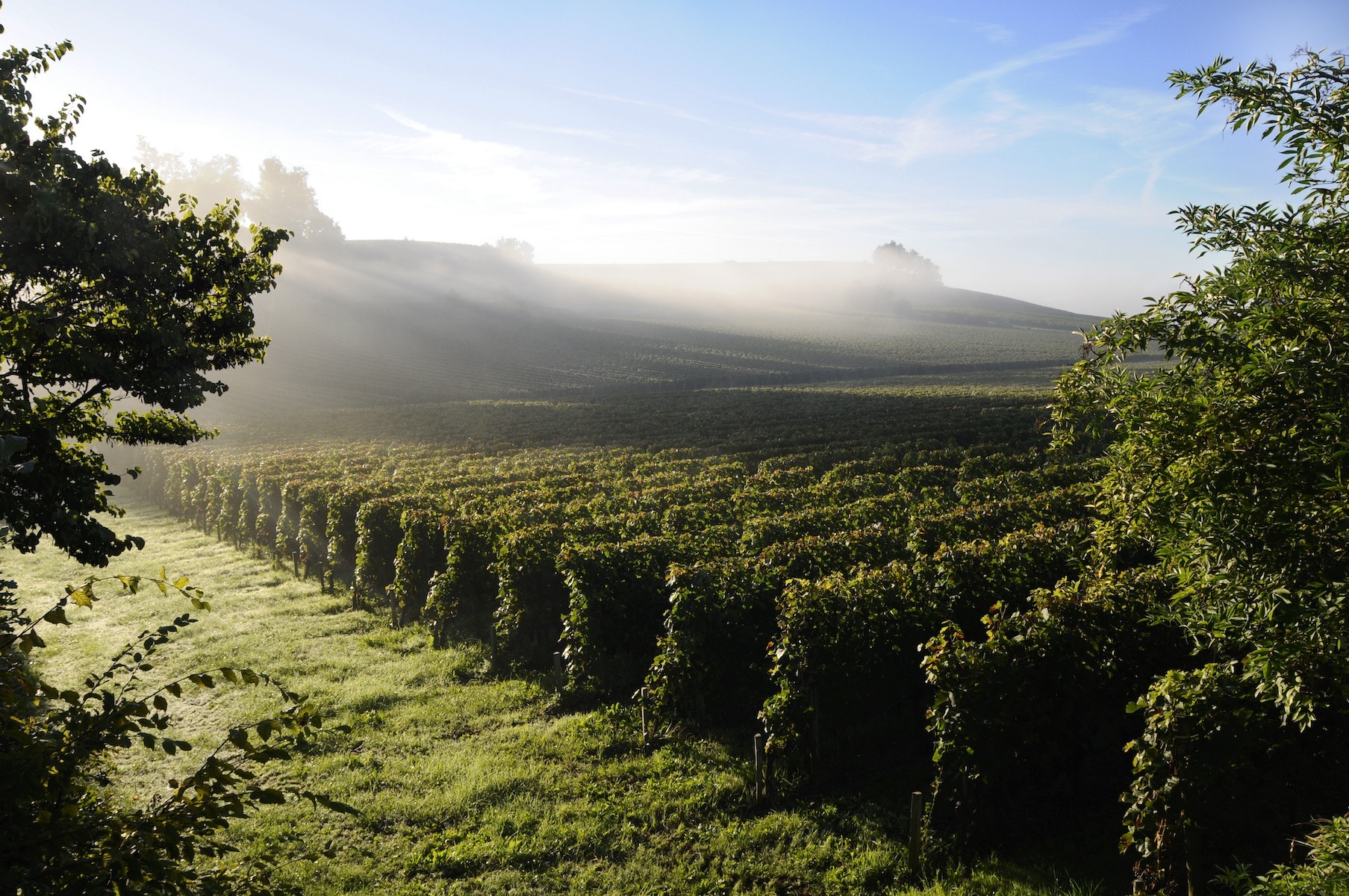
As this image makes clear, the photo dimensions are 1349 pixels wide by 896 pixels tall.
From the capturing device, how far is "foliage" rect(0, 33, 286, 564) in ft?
24.2

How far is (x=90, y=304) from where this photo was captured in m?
8.59

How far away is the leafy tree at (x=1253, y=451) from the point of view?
17.0 feet

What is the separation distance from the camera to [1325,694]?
5461 mm

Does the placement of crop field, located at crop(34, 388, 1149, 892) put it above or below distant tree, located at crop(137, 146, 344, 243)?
below

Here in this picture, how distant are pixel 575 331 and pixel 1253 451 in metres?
103

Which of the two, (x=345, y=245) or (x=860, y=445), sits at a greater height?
(x=345, y=245)

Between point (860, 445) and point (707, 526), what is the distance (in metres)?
17.9

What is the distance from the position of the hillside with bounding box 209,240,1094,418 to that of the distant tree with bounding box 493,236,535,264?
610 centimetres

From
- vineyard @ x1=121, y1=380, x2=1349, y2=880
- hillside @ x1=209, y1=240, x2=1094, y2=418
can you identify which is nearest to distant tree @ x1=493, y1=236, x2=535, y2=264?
hillside @ x1=209, y1=240, x2=1094, y2=418

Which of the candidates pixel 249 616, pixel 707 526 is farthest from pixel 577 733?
pixel 249 616

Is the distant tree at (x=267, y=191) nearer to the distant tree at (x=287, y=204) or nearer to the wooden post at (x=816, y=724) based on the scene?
the distant tree at (x=287, y=204)

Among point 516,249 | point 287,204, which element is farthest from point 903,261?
point 287,204

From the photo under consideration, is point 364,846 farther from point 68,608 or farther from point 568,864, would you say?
point 68,608

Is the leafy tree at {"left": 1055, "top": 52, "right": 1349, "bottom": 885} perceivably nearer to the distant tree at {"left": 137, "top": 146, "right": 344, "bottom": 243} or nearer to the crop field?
the crop field
